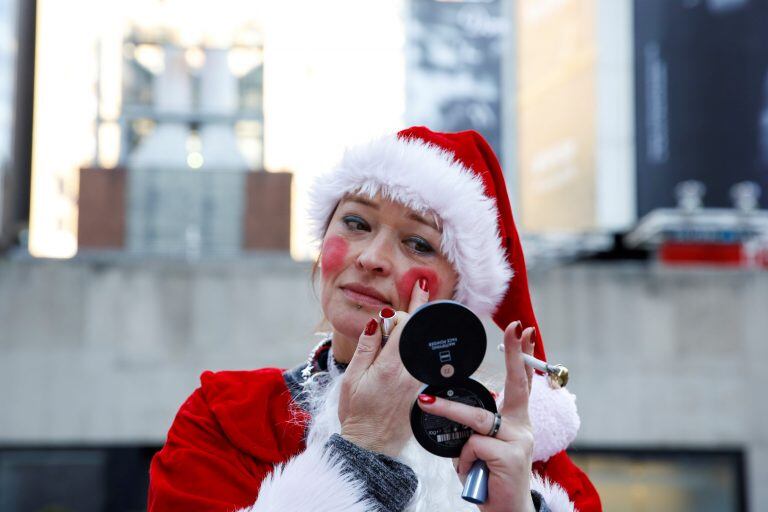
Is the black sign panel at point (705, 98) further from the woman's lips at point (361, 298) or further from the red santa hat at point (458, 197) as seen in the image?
the woman's lips at point (361, 298)

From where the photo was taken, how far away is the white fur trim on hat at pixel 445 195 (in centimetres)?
220

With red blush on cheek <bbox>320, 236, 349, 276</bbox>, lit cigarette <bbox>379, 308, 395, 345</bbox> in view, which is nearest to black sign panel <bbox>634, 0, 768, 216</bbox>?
red blush on cheek <bbox>320, 236, 349, 276</bbox>

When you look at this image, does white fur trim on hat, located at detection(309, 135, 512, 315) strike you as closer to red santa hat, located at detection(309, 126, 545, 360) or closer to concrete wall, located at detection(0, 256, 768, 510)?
red santa hat, located at detection(309, 126, 545, 360)

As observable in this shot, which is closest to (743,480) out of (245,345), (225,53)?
(245,345)

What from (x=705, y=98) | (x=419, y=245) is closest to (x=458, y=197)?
(x=419, y=245)

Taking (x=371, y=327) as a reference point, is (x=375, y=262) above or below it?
above

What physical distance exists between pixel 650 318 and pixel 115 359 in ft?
17.1

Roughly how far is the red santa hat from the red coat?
16.1 inches

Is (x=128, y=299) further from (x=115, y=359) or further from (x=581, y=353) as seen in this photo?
(x=581, y=353)

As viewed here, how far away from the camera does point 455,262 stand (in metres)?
2.23

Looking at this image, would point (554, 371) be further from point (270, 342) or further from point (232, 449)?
point (270, 342)

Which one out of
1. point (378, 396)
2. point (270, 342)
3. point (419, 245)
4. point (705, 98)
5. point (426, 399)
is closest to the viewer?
point (426, 399)

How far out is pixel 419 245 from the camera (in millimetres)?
2205

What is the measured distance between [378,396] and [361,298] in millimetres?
396
